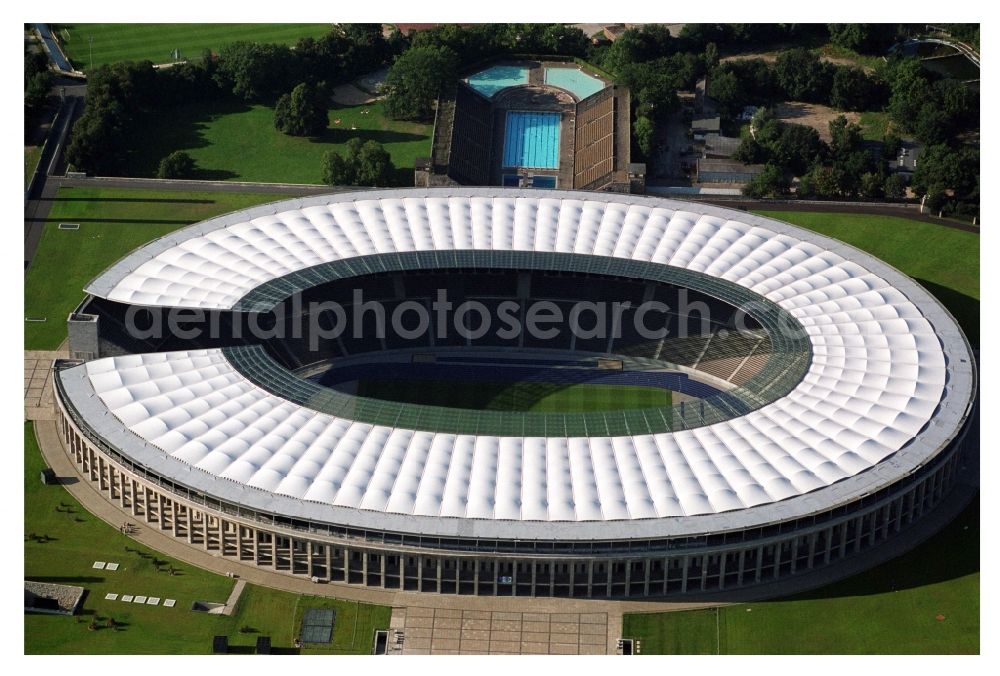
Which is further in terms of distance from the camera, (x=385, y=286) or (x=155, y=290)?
(x=385, y=286)

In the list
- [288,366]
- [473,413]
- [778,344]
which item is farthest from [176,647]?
[778,344]

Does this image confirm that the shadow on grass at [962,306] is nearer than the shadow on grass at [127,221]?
Yes

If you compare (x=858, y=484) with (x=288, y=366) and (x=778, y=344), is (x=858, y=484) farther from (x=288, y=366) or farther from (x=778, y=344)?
(x=288, y=366)

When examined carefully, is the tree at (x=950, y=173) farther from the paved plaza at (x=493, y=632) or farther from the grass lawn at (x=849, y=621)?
the paved plaza at (x=493, y=632)

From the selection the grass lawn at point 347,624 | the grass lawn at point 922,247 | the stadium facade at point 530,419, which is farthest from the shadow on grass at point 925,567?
the grass lawn at point 922,247

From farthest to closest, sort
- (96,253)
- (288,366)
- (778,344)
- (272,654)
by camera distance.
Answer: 1. (96,253)
2. (288,366)
3. (778,344)
4. (272,654)

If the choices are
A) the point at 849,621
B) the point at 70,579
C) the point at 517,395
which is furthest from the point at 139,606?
the point at 849,621
